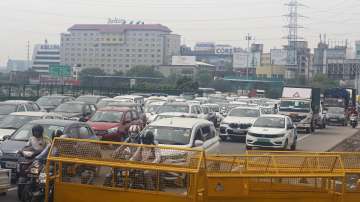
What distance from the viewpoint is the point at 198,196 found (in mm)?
8781

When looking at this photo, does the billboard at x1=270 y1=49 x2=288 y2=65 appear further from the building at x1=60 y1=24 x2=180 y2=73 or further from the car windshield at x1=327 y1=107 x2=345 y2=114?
the car windshield at x1=327 y1=107 x2=345 y2=114

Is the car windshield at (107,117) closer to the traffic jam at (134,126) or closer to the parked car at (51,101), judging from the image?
the traffic jam at (134,126)

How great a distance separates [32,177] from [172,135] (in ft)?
18.9

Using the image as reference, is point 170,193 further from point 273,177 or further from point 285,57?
point 285,57

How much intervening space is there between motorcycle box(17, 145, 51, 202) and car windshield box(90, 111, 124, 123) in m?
13.4

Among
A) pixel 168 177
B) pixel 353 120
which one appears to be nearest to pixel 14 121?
pixel 168 177

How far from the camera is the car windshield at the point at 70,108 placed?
29620 mm

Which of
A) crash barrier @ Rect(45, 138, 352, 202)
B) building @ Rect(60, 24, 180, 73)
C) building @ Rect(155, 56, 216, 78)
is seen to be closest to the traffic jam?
crash barrier @ Rect(45, 138, 352, 202)

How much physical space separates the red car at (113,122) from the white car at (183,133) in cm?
722

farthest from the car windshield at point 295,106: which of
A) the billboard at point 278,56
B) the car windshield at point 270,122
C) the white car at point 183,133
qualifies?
the billboard at point 278,56

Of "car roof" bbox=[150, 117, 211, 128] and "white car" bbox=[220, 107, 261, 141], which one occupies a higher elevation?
"car roof" bbox=[150, 117, 211, 128]

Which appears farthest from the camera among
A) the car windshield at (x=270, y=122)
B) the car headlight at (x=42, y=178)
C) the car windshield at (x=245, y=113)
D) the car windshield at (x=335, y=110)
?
the car windshield at (x=335, y=110)

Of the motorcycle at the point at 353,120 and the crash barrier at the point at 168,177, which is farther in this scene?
the motorcycle at the point at 353,120

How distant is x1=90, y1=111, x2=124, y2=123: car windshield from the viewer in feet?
82.8
